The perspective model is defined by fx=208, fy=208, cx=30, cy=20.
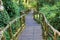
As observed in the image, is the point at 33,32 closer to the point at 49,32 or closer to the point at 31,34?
the point at 31,34

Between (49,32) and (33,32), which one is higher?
(49,32)

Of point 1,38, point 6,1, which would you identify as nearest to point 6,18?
point 6,1

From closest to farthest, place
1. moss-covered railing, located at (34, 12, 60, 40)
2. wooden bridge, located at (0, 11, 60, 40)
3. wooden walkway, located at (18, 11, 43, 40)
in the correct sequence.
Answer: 1. moss-covered railing, located at (34, 12, 60, 40)
2. wooden bridge, located at (0, 11, 60, 40)
3. wooden walkway, located at (18, 11, 43, 40)

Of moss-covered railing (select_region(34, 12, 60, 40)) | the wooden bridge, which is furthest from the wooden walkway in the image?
moss-covered railing (select_region(34, 12, 60, 40))

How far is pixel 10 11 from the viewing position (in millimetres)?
14742

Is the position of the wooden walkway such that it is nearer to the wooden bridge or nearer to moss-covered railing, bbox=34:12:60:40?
the wooden bridge

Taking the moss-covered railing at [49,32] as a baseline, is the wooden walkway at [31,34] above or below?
below

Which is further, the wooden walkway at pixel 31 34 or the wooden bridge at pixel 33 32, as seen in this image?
the wooden walkway at pixel 31 34

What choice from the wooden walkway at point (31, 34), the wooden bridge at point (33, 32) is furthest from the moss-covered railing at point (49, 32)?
the wooden walkway at point (31, 34)

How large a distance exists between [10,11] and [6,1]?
1034 mm

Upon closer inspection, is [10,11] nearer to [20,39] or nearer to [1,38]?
[20,39]

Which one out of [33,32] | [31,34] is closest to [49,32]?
[31,34]

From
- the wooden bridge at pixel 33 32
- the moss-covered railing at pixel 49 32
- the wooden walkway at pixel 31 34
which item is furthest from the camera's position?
the wooden walkway at pixel 31 34

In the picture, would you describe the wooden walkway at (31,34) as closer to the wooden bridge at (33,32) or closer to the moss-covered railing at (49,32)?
the wooden bridge at (33,32)
